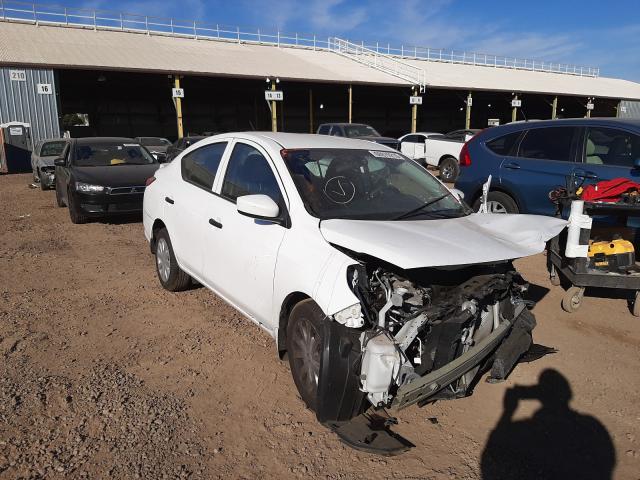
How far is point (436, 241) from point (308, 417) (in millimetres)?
1341

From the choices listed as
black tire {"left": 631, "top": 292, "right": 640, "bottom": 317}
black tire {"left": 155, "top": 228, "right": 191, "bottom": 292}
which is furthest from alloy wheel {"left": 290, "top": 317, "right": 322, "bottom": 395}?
black tire {"left": 631, "top": 292, "right": 640, "bottom": 317}

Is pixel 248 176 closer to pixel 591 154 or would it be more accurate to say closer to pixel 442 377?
pixel 442 377

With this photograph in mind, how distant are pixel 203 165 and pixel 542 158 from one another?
4.57 m

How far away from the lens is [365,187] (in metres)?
3.85

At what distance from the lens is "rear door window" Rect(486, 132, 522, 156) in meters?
7.25

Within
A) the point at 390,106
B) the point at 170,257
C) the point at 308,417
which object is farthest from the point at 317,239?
the point at 390,106

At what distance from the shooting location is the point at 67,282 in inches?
227

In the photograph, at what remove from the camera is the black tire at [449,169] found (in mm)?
16188

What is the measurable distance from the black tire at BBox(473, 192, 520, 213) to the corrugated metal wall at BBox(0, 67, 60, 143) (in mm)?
20429

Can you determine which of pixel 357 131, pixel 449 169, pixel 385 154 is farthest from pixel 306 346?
pixel 357 131

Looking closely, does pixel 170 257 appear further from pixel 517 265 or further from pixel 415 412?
pixel 517 265

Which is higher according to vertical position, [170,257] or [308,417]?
[170,257]

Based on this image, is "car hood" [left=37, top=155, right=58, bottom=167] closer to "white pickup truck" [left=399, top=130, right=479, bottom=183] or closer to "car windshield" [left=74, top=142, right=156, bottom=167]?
"car windshield" [left=74, top=142, right=156, bottom=167]

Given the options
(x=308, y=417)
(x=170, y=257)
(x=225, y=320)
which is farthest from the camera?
(x=170, y=257)
